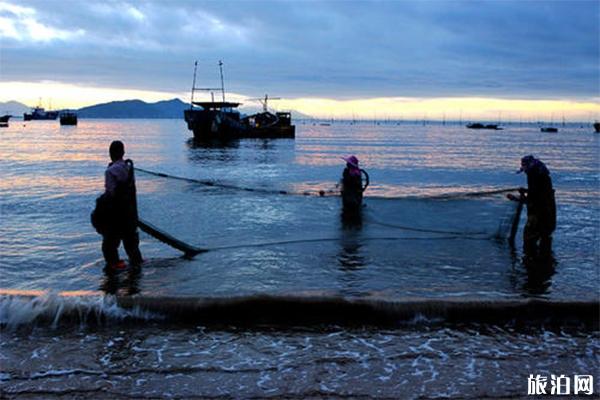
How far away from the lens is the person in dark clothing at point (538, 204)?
9.52 m

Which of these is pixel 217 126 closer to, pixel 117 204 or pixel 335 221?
pixel 335 221

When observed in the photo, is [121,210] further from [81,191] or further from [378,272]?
[81,191]

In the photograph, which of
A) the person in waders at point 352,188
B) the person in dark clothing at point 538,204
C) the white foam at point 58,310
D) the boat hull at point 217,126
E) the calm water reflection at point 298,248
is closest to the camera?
the white foam at point 58,310

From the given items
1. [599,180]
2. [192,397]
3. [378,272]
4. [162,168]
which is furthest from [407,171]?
[192,397]

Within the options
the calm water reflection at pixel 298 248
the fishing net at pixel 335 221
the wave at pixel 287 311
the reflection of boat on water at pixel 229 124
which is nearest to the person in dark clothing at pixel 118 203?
the calm water reflection at pixel 298 248

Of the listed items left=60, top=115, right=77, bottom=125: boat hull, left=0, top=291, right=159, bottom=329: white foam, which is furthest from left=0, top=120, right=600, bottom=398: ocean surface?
left=60, top=115, right=77, bottom=125: boat hull

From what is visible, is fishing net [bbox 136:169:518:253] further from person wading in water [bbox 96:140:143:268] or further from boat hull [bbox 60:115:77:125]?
boat hull [bbox 60:115:77:125]

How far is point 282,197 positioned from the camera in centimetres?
1717

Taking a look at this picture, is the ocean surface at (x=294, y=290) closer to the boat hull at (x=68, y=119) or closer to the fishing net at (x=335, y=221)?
the fishing net at (x=335, y=221)

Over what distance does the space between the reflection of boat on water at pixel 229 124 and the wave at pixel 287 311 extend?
63.3 metres

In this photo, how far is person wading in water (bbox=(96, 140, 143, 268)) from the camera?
7699mm

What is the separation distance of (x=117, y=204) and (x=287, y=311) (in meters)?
3.01

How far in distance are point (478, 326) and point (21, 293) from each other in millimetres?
5451

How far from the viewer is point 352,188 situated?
12180 millimetres
